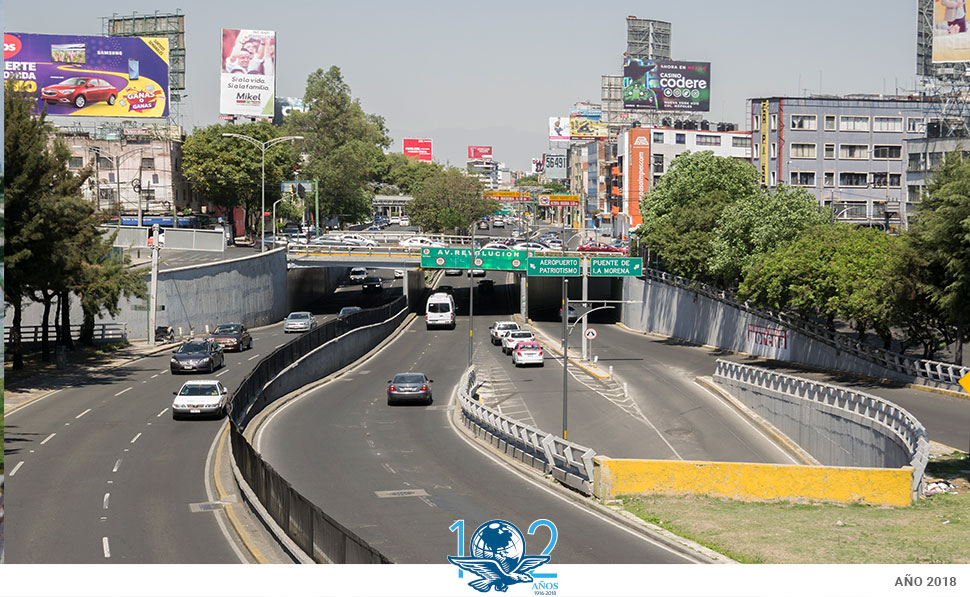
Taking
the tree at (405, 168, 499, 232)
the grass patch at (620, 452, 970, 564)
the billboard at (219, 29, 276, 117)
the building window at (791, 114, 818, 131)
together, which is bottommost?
the grass patch at (620, 452, 970, 564)

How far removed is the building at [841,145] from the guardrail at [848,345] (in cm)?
4483

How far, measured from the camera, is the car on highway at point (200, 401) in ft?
139

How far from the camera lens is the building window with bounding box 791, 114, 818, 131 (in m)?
127

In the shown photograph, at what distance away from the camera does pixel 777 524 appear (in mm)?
24938

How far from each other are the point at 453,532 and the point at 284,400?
30341 mm

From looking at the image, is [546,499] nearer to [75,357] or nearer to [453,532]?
[453,532]

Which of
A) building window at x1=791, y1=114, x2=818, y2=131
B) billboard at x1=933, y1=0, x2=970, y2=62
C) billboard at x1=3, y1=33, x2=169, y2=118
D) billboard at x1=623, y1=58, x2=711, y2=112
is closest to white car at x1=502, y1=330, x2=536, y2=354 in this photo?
billboard at x1=933, y1=0, x2=970, y2=62

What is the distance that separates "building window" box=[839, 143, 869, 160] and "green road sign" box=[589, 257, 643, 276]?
2360 inches

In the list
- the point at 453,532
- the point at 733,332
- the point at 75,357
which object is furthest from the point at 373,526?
the point at 733,332

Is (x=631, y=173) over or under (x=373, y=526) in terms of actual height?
over

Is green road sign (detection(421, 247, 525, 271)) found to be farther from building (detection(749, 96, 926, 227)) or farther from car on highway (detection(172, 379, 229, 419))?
building (detection(749, 96, 926, 227))

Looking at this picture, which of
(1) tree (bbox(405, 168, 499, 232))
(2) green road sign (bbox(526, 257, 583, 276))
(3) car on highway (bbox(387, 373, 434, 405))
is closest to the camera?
(3) car on highway (bbox(387, 373, 434, 405))

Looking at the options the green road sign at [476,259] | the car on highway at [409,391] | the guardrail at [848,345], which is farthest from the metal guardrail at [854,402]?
the green road sign at [476,259]
